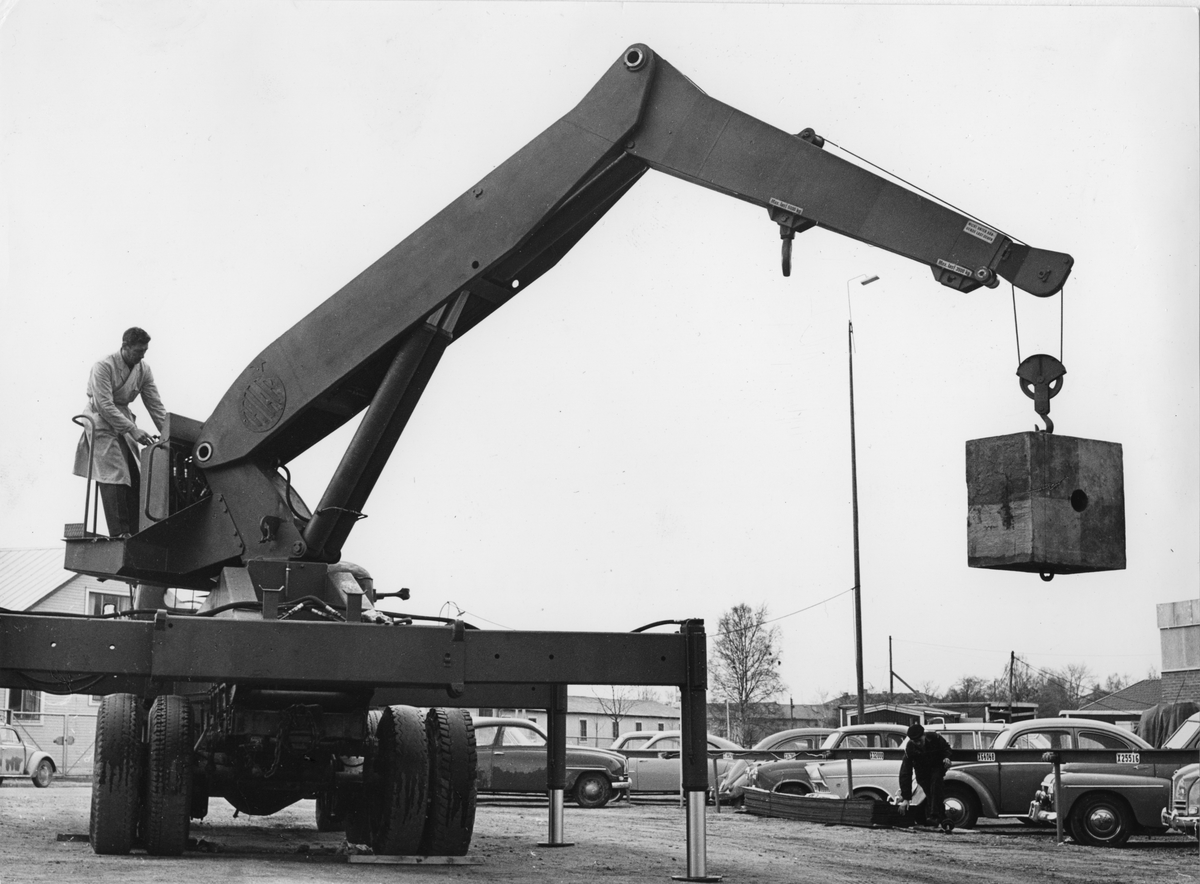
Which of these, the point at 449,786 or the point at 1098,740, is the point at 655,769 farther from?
the point at 449,786

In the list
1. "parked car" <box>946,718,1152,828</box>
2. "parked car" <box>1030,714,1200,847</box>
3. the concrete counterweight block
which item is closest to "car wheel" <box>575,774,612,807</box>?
"parked car" <box>946,718,1152,828</box>

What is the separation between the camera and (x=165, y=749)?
930 centimetres

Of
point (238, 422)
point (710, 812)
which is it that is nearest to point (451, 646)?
point (238, 422)

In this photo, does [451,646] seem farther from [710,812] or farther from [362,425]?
[710,812]

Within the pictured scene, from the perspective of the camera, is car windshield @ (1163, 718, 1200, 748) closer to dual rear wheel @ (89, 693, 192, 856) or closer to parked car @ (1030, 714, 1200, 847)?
parked car @ (1030, 714, 1200, 847)

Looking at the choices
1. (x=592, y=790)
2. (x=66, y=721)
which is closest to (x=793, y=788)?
(x=592, y=790)

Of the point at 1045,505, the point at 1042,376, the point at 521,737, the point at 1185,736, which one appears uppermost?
the point at 1042,376

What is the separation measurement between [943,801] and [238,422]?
1070 centimetres

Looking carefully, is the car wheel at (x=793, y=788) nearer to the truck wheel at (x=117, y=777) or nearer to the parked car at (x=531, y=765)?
the parked car at (x=531, y=765)

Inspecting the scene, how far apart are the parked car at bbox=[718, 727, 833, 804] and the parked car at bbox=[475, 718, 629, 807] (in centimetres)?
159

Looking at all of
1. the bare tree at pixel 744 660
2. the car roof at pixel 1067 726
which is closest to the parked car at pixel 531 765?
the car roof at pixel 1067 726

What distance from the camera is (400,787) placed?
9.45m

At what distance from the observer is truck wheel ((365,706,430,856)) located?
30.9 ft

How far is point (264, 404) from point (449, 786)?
9.44 ft
